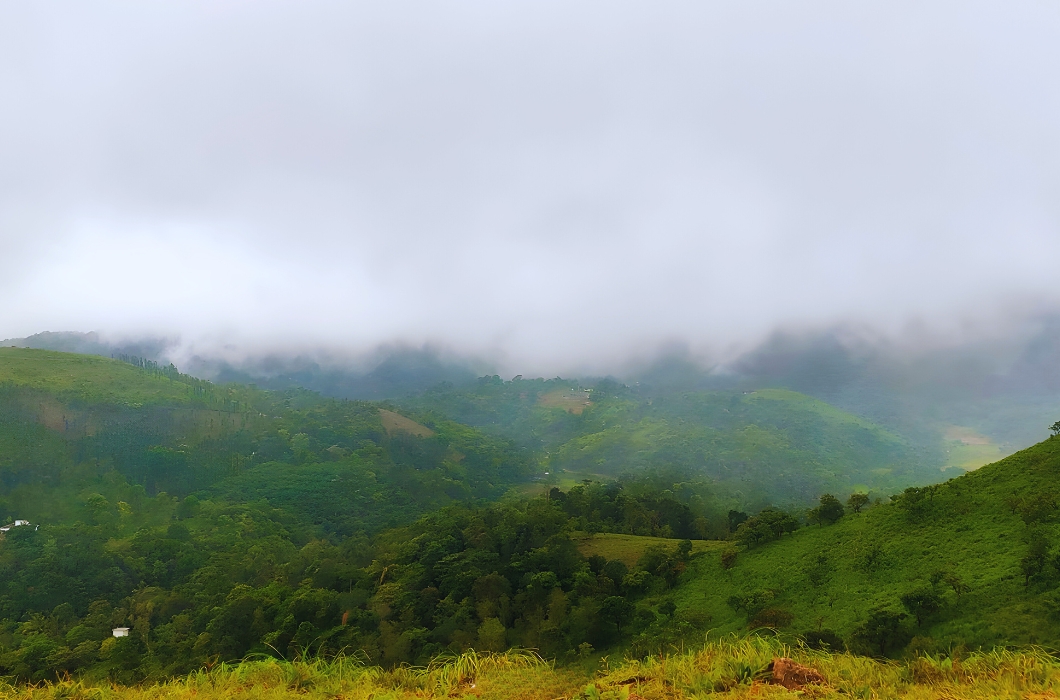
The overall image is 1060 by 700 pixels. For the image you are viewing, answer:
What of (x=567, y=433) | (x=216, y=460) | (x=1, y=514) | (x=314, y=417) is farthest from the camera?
(x=567, y=433)

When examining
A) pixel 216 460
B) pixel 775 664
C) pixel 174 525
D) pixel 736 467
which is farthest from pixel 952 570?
pixel 216 460

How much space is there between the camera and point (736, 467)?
393ft

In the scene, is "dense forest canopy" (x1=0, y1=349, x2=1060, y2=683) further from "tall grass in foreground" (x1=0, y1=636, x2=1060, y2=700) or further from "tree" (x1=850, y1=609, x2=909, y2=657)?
"tall grass in foreground" (x1=0, y1=636, x2=1060, y2=700)

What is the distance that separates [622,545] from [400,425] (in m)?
106

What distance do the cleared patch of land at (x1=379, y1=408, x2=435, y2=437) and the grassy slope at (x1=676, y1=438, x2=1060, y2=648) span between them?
111 m

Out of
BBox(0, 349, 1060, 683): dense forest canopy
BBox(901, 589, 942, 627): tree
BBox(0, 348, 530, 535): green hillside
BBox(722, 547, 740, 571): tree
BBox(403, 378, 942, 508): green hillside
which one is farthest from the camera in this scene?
BBox(403, 378, 942, 508): green hillside

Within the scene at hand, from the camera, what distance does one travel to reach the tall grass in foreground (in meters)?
6.49

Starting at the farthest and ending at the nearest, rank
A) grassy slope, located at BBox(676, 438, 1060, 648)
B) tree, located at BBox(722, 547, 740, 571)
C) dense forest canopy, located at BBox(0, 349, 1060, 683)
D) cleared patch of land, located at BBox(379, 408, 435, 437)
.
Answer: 1. cleared patch of land, located at BBox(379, 408, 435, 437)
2. tree, located at BBox(722, 547, 740, 571)
3. dense forest canopy, located at BBox(0, 349, 1060, 683)
4. grassy slope, located at BBox(676, 438, 1060, 648)

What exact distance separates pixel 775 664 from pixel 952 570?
20.4 m

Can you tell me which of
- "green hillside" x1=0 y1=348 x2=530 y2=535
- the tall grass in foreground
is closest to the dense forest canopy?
"green hillside" x1=0 y1=348 x2=530 y2=535

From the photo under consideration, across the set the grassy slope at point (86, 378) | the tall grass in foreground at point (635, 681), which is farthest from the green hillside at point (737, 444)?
the tall grass in foreground at point (635, 681)

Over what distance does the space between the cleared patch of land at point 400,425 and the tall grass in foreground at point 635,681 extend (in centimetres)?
12881

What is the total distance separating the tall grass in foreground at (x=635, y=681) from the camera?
6.49 m

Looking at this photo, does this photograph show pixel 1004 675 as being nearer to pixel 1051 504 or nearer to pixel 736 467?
pixel 1051 504
